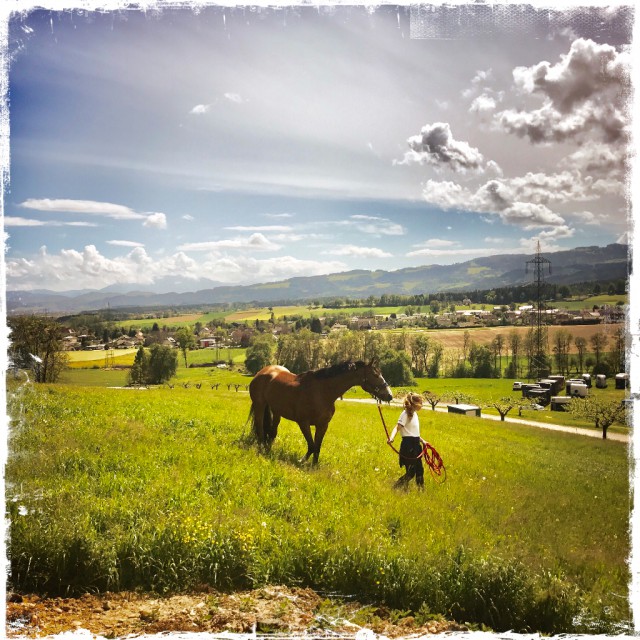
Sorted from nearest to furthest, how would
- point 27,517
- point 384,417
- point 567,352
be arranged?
point 27,517
point 384,417
point 567,352

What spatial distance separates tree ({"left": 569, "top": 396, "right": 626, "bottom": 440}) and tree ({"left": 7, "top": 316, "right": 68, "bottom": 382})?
687 cm

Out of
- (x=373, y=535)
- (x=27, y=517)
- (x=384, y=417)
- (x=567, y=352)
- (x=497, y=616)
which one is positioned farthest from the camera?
(x=567, y=352)

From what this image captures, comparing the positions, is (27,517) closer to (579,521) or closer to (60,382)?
(60,382)

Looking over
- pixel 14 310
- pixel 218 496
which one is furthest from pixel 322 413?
pixel 14 310

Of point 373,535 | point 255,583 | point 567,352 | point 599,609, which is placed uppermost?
point 567,352

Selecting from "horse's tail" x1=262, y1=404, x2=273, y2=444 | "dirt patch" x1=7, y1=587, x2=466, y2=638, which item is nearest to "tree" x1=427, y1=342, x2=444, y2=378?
"horse's tail" x1=262, y1=404, x2=273, y2=444

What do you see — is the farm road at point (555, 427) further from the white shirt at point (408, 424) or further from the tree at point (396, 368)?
the tree at point (396, 368)

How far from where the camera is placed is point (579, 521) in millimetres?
5602

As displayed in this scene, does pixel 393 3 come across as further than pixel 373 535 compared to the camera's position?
Yes

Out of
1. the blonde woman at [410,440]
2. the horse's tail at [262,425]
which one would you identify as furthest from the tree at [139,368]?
the blonde woman at [410,440]

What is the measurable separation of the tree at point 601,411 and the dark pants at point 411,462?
82.1 inches

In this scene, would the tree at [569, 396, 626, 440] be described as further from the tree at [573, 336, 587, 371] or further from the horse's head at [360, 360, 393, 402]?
the horse's head at [360, 360, 393, 402]

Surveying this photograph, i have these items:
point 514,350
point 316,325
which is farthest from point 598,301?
point 316,325

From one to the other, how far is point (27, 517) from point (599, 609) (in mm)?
6231
